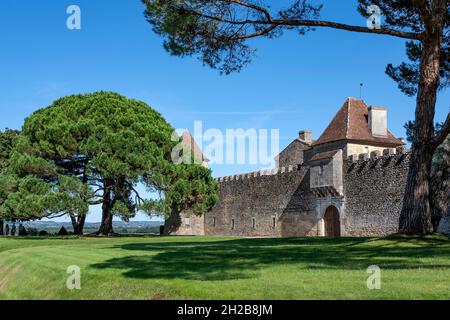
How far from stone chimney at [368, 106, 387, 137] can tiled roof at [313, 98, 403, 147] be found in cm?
27

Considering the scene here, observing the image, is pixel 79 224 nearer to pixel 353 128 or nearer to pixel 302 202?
pixel 302 202

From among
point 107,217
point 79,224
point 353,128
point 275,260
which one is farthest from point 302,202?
point 275,260

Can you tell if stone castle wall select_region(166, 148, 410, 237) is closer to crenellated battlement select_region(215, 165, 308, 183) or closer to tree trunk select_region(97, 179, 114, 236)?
crenellated battlement select_region(215, 165, 308, 183)

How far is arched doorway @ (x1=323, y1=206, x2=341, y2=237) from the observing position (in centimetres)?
3171

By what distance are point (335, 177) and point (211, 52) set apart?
16187 millimetres

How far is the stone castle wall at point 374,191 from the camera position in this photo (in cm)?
2645

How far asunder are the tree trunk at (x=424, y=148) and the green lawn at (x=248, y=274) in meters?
0.66

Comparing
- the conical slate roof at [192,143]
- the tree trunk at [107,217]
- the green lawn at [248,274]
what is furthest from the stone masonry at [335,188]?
the green lawn at [248,274]

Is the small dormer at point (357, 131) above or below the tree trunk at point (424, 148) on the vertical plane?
above

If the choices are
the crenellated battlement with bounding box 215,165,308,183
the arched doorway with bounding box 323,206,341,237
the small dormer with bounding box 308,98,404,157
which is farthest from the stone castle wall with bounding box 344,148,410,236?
the crenellated battlement with bounding box 215,165,308,183

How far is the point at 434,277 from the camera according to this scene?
8.49 m

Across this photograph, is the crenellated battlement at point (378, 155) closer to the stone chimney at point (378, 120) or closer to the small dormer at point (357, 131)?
the small dormer at point (357, 131)

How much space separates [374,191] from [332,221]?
4.79 m

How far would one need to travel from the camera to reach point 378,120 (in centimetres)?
3219
